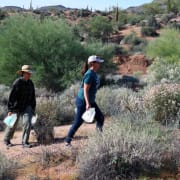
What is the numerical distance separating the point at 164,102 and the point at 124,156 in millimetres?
4477

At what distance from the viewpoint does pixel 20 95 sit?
10.4 m

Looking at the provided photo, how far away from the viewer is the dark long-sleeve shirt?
10.3m

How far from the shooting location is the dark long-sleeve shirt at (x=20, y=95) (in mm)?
10289

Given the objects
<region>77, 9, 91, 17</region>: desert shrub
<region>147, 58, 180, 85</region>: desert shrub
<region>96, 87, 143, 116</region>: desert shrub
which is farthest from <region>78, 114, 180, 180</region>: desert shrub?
<region>77, 9, 91, 17</region>: desert shrub

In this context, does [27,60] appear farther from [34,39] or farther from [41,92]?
[41,92]

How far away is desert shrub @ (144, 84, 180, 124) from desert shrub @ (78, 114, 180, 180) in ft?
11.3

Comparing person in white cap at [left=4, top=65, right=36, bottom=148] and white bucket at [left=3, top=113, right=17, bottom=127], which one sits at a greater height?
person in white cap at [left=4, top=65, right=36, bottom=148]

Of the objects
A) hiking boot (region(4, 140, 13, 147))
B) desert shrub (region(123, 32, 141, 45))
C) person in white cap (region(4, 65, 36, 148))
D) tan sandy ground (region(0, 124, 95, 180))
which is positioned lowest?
desert shrub (region(123, 32, 141, 45))

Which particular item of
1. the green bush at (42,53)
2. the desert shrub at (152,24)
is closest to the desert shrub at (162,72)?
the green bush at (42,53)

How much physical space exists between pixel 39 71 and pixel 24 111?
13276mm

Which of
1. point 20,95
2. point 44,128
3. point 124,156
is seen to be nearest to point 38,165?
point 124,156

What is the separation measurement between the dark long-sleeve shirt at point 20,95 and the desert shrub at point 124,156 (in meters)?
2.65

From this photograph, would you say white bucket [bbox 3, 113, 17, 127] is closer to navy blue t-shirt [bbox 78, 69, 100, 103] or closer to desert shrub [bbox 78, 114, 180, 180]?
navy blue t-shirt [bbox 78, 69, 100, 103]

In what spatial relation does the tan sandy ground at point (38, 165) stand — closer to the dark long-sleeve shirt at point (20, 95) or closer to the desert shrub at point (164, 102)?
the dark long-sleeve shirt at point (20, 95)
